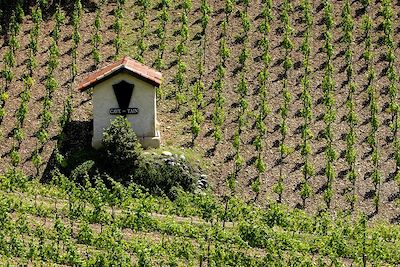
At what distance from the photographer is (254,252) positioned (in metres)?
24.7

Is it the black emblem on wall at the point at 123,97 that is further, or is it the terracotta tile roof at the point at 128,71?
the black emblem on wall at the point at 123,97

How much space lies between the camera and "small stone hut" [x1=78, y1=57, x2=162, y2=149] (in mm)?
30016

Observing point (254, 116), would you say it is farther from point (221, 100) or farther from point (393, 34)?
point (393, 34)

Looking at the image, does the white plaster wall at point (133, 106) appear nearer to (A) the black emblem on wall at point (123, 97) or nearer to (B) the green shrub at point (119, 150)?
(A) the black emblem on wall at point (123, 97)

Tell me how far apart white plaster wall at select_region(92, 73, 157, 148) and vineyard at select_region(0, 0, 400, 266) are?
90cm

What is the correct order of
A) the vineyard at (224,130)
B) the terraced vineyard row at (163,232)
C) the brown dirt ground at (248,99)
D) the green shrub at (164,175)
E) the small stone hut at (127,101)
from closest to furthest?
the terraced vineyard row at (163,232) < the vineyard at (224,130) < the green shrub at (164,175) < the brown dirt ground at (248,99) < the small stone hut at (127,101)

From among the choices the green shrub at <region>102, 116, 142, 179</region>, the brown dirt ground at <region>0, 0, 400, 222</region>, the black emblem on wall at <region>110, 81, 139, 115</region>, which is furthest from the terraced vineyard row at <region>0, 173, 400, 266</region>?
the black emblem on wall at <region>110, 81, 139, 115</region>

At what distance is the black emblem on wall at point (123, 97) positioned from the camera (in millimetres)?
30047

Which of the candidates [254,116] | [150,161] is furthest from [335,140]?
[150,161]

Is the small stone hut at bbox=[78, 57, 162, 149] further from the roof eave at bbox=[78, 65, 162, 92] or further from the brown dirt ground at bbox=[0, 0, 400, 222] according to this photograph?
the brown dirt ground at bbox=[0, 0, 400, 222]

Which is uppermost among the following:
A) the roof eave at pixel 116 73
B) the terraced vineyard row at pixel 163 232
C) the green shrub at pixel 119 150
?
the roof eave at pixel 116 73

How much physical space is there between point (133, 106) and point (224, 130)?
338cm

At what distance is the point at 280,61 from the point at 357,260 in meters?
12.4

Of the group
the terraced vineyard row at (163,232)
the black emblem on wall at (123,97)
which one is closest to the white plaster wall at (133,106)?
the black emblem on wall at (123,97)
